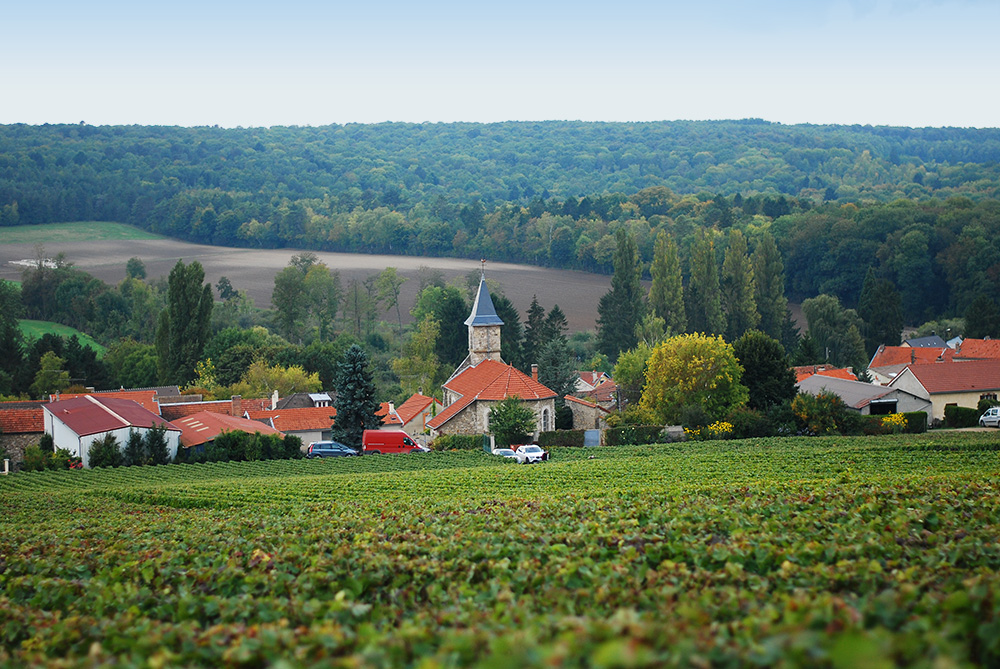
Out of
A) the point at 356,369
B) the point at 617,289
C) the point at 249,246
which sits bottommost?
the point at 356,369

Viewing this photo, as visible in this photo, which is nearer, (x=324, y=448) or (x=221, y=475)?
(x=221, y=475)

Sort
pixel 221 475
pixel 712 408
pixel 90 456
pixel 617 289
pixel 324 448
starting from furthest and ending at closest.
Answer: pixel 617 289
pixel 712 408
pixel 324 448
pixel 90 456
pixel 221 475

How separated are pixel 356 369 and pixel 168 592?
3999 centimetres

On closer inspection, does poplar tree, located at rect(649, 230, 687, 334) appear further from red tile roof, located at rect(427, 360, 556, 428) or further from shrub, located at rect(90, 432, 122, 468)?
shrub, located at rect(90, 432, 122, 468)

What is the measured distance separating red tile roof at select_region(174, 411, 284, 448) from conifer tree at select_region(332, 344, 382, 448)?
4054mm

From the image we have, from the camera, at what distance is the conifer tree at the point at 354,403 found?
48344 millimetres

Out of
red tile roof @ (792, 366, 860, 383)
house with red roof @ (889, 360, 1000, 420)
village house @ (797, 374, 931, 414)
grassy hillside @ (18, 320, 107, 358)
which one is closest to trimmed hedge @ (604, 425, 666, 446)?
village house @ (797, 374, 931, 414)

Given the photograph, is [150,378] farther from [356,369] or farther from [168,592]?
[168,592]

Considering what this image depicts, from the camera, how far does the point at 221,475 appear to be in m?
34.2

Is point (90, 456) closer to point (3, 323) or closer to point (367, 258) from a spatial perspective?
point (3, 323)

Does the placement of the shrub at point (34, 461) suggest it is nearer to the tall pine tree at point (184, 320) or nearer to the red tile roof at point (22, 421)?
the red tile roof at point (22, 421)

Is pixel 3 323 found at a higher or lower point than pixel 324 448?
higher

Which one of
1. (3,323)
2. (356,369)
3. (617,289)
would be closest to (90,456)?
(356,369)

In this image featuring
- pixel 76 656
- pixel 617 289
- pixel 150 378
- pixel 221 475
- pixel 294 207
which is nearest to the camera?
pixel 76 656
